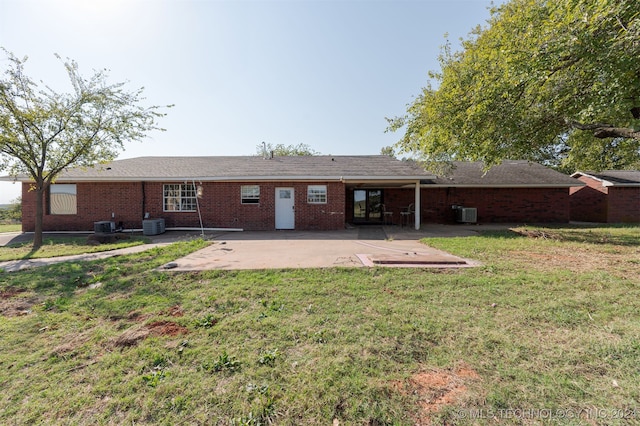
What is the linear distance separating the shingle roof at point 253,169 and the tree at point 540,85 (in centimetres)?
247

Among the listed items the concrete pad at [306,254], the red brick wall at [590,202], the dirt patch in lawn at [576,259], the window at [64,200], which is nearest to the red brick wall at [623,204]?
the red brick wall at [590,202]

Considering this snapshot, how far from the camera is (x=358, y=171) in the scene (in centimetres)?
1186

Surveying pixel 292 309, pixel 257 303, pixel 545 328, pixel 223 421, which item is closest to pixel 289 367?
pixel 223 421

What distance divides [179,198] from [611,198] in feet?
78.5

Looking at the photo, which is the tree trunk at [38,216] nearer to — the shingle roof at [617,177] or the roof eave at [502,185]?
the roof eave at [502,185]

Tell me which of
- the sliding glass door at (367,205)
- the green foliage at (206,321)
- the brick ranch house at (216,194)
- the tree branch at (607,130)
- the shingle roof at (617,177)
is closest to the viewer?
the green foliage at (206,321)

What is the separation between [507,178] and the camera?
1448 centimetres

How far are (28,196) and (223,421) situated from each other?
16246 mm

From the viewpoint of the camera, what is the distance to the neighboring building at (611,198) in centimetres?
1506

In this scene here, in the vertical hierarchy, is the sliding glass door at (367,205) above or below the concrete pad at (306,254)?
above

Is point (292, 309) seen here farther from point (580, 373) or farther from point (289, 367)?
point (580, 373)

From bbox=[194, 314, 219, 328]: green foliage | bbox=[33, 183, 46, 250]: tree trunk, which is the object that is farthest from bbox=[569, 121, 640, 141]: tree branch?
bbox=[33, 183, 46, 250]: tree trunk

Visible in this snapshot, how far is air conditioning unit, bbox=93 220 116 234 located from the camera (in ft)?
35.8

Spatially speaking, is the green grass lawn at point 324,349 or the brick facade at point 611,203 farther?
the brick facade at point 611,203
